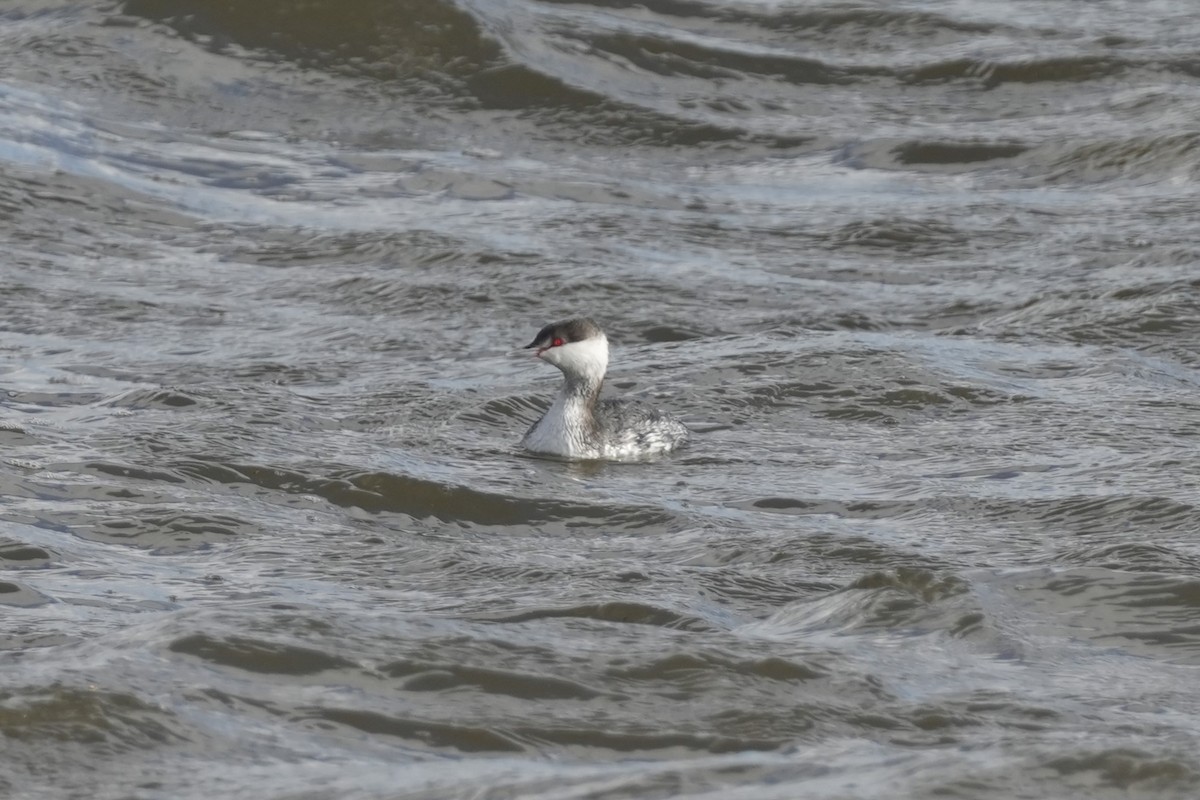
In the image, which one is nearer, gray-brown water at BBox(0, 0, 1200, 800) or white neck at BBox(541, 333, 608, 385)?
gray-brown water at BBox(0, 0, 1200, 800)

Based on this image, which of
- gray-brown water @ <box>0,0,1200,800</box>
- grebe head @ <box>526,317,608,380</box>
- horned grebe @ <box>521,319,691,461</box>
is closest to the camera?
gray-brown water @ <box>0,0,1200,800</box>

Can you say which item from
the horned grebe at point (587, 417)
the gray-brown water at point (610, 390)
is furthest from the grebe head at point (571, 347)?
the gray-brown water at point (610, 390)

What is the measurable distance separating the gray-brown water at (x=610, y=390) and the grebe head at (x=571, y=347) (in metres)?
0.48

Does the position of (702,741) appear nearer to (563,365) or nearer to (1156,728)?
(1156,728)

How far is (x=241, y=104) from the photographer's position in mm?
15781

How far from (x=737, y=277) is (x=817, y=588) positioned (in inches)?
205

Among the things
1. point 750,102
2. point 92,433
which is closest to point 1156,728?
point 92,433

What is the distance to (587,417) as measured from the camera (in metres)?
9.96

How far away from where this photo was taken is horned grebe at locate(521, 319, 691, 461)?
978 cm

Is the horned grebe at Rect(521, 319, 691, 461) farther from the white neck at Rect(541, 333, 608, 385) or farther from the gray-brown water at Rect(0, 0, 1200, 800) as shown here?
the gray-brown water at Rect(0, 0, 1200, 800)

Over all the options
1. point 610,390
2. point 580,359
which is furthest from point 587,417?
point 610,390

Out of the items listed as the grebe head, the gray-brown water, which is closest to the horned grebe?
the grebe head

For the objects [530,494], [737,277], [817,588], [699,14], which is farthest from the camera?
[699,14]

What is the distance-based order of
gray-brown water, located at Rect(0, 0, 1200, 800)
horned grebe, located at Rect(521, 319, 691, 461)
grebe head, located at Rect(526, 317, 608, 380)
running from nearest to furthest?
gray-brown water, located at Rect(0, 0, 1200, 800) → horned grebe, located at Rect(521, 319, 691, 461) → grebe head, located at Rect(526, 317, 608, 380)
